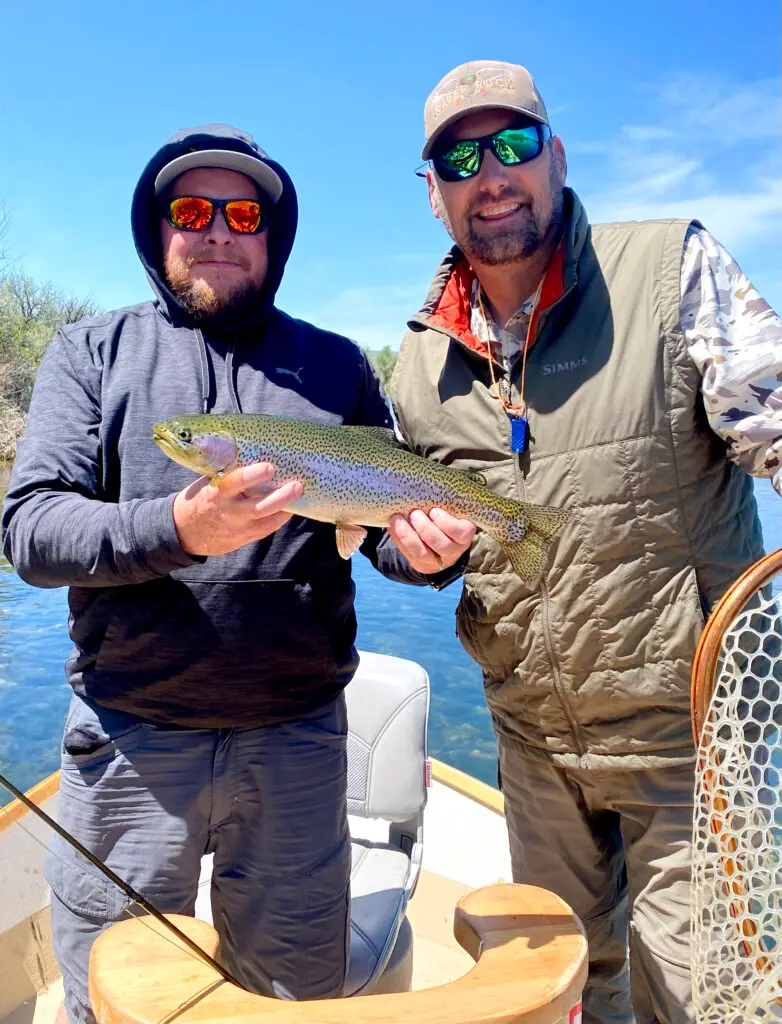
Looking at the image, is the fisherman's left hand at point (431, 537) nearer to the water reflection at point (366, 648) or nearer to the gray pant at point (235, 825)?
the gray pant at point (235, 825)

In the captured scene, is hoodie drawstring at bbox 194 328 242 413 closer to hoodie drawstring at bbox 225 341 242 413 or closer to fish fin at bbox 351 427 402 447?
hoodie drawstring at bbox 225 341 242 413

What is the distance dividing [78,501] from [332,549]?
3.21 ft

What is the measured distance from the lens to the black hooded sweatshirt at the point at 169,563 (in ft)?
8.65

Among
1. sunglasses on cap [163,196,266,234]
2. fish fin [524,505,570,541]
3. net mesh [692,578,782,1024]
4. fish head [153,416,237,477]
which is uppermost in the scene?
sunglasses on cap [163,196,266,234]

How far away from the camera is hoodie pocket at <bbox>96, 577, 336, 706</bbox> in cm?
279

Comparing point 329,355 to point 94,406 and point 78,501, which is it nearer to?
point 94,406

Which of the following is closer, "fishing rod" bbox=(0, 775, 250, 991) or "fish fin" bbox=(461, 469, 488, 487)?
"fishing rod" bbox=(0, 775, 250, 991)

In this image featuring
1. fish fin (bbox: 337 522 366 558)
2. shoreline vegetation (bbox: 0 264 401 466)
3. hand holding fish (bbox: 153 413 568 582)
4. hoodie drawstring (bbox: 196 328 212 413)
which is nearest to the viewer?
hand holding fish (bbox: 153 413 568 582)

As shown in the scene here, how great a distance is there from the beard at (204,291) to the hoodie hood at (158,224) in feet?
0.08

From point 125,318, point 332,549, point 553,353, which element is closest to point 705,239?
point 553,353

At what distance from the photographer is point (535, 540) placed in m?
2.85

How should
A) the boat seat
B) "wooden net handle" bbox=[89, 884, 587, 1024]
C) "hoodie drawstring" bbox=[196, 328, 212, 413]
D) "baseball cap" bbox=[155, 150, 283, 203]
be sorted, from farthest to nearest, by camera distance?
the boat seat
"baseball cap" bbox=[155, 150, 283, 203]
"hoodie drawstring" bbox=[196, 328, 212, 413]
"wooden net handle" bbox=[89, 884, 587, 1024]

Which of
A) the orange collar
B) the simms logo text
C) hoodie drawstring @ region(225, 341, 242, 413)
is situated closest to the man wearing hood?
hoodie drawstring @ region(225, 341, 242, 413)

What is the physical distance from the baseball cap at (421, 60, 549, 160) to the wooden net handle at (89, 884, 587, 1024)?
2916 millimetres
